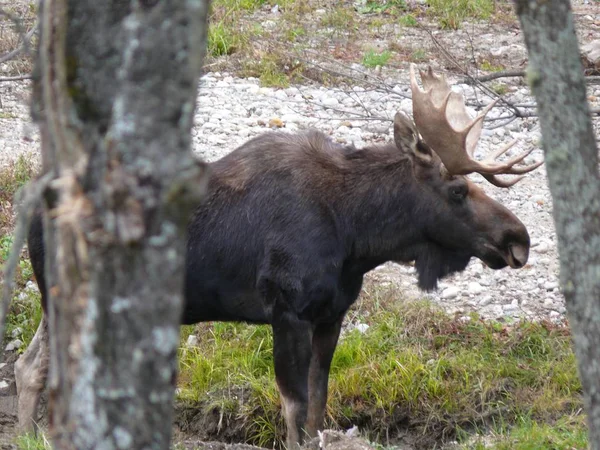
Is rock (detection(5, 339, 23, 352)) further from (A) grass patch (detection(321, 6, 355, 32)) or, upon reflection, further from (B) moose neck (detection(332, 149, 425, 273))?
(A) grass patch (detection(321, 6, 355, 32))

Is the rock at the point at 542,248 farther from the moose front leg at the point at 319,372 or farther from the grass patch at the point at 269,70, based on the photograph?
the grass patch at the point at 269,70

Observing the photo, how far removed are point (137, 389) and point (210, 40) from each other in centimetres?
1023

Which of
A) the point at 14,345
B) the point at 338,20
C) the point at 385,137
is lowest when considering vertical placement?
the point at 14,345

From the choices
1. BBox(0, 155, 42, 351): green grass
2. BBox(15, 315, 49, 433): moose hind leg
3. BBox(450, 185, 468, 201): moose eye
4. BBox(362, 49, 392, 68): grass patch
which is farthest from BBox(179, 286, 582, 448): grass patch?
BBox(362, 49, 392, 68): grass patch

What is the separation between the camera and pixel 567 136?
3271 mm

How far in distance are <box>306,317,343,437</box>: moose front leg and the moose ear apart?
1.21 m

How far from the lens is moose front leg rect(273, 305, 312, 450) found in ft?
19.9

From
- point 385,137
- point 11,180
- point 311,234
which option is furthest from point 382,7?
point 311,234

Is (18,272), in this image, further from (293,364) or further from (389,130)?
(389,130)

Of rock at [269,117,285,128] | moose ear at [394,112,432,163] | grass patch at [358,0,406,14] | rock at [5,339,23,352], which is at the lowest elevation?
rock at [5,339,23,352]

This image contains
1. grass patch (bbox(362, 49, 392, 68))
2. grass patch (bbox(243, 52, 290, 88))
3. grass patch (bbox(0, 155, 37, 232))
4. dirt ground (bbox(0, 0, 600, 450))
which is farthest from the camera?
grass patch (bbox(362, 49, 392, 68))

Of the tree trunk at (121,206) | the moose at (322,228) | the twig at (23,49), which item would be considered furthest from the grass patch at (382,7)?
the tree trunk at (121,206)

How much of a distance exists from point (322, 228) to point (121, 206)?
3.79 meters

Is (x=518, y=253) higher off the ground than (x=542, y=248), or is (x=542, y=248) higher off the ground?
(x=518, y=253)
